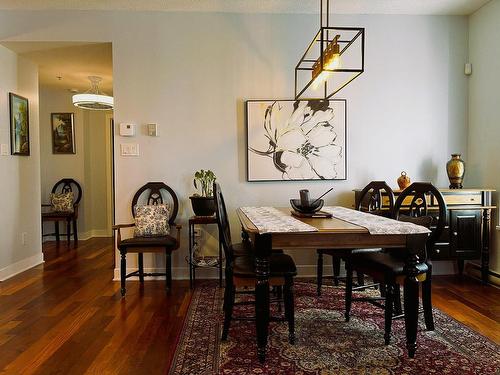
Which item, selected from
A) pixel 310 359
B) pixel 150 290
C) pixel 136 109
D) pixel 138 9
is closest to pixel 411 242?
pixel 310 359

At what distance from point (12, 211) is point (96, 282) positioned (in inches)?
49.3

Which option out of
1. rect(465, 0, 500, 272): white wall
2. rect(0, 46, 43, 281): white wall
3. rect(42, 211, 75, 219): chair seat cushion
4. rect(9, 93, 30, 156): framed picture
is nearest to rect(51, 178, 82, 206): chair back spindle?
rect(42, 211, 75, 219): chair seat cushion

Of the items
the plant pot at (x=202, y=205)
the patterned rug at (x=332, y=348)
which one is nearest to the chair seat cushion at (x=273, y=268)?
the patterned rug at (x=332, y=348)

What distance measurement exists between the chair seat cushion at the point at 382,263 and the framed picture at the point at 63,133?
5368 mm

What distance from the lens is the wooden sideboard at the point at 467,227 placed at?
134 inches

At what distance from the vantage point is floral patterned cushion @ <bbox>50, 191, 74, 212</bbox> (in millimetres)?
5730

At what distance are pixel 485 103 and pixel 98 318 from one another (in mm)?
3984

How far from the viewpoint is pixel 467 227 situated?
3.42 m

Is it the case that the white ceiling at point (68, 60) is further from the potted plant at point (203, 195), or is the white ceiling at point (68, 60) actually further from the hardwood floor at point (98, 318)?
the hardwood floor at point (98, 318)

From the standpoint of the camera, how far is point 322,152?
3748mm

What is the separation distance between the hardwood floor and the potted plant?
2.42 feet

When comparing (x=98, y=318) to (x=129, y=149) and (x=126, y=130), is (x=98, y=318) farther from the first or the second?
(x=126, y=130)

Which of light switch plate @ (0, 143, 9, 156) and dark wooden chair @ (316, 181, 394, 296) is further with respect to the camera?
light switch plate @ (0, 143, 9, 156)

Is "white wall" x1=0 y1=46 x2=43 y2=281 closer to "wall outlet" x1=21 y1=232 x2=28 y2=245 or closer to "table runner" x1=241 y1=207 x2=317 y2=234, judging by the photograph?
"wall outlet" x1=21 y1=232 x2=28 y2=245
